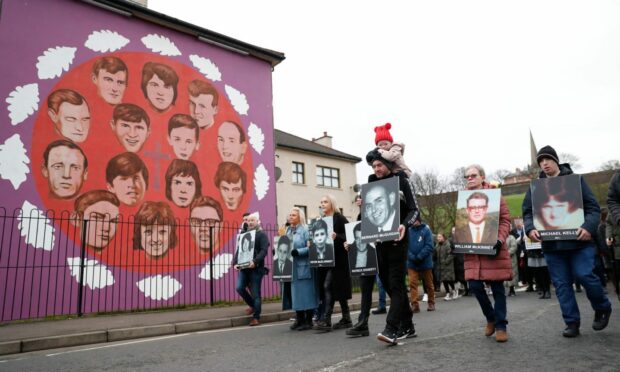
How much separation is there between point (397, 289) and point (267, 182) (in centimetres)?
1416

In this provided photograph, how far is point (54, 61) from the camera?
1398 cm

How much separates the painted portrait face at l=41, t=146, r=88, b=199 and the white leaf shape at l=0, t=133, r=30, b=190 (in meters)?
0.53

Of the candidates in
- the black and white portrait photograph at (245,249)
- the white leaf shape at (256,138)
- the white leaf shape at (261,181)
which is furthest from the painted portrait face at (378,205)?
the white leaf shape at (256,138)

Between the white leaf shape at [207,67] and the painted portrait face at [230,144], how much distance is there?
2.01 m

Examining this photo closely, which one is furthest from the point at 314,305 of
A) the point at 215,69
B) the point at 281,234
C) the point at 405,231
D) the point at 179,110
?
the point at 215,69

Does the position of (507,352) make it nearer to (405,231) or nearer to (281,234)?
(405,231)

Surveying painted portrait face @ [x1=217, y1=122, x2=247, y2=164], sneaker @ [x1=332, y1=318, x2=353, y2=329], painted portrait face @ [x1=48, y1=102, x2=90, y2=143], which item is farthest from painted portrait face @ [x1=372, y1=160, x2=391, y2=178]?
painted portrait face @ [x1=217, y1=122, x2=247, y2=164]

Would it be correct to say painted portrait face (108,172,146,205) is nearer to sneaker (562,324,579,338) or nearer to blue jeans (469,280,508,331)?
blue jeans (469,280,508,331)

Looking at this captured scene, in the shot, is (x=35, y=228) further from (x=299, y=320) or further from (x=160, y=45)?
(x=299, y=320)

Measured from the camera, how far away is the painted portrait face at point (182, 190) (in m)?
16.1

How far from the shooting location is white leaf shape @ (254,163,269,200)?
734 inches

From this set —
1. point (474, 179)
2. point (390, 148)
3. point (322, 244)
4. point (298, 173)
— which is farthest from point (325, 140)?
point (474, 179)

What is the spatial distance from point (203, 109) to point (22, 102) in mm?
6121

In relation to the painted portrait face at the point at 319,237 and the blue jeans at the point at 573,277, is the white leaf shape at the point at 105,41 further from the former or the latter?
the blue jeans at the point at 573,277
